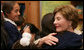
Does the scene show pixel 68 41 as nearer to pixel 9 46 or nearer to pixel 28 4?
pixel 9 46

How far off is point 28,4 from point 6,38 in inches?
68.3

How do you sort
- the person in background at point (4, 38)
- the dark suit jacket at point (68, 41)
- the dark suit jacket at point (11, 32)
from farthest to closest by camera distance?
the dark suit jacket at point (11, 32) → the person in background at point (4, 38) → the dark suit jacket at point (68, 41)

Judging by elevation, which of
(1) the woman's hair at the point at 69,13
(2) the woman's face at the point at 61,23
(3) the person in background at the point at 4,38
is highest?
(1) the woman's hair at the point at 69,13

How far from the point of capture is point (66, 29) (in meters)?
1.37

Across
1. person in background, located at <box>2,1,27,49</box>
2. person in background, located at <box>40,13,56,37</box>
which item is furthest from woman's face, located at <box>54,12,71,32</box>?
person in background, located at <box>2,1,27,49</box>

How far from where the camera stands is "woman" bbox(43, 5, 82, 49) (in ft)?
4.18

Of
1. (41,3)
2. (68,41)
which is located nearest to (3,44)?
(68,41)

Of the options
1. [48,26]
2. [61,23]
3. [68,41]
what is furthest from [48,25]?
[68,41]

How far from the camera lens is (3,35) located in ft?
4.64

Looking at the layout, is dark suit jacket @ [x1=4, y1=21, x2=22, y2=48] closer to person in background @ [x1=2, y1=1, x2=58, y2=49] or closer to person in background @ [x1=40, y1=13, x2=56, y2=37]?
person in background @ [x1=2, y1=1, x2=58, y2=49]

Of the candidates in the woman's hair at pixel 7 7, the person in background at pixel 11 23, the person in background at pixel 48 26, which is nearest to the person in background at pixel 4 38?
the person in background at pixel 11 23

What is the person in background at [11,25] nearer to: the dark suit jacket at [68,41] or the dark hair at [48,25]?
the dark suit jacket at [68,41]

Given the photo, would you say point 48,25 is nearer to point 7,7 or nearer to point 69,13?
point 69,13

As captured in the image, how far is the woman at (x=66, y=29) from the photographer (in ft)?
4.18
